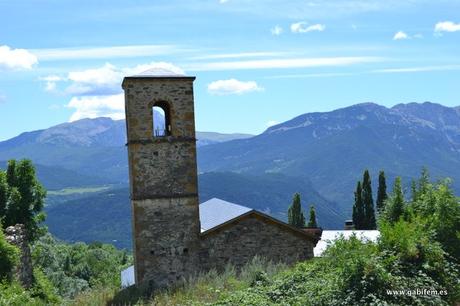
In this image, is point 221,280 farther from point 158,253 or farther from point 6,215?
point 6,215

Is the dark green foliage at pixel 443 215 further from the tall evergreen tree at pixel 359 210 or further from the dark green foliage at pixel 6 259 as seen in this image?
the tall evergreen tree at pixel 359 210

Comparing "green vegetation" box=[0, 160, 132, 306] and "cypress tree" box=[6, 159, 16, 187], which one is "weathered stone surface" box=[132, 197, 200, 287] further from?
"cypress tree" box=[6, 159, 16, 187]

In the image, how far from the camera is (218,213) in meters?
27.3

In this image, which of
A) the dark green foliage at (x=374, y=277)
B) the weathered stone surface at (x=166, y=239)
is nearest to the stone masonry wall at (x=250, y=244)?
the weathered stone surface at (x=166, y=239)

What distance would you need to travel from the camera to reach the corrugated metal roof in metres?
24.3

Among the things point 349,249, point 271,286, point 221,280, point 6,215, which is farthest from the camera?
point 6,215

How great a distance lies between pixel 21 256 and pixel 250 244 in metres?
8.28

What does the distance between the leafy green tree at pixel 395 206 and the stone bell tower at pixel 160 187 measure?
7240 millimetres

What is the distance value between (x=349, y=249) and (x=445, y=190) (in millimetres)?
3579

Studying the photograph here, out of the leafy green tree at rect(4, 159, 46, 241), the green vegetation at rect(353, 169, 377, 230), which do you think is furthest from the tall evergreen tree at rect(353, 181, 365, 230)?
the leafy green tree at rect(4, 159, 46, 241)

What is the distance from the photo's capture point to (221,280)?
59.0 ft

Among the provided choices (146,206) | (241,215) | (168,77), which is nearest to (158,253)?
(146,206)

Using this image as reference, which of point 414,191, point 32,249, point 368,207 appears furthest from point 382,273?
point 368,207

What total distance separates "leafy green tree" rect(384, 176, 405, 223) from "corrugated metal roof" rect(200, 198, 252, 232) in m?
5.95
